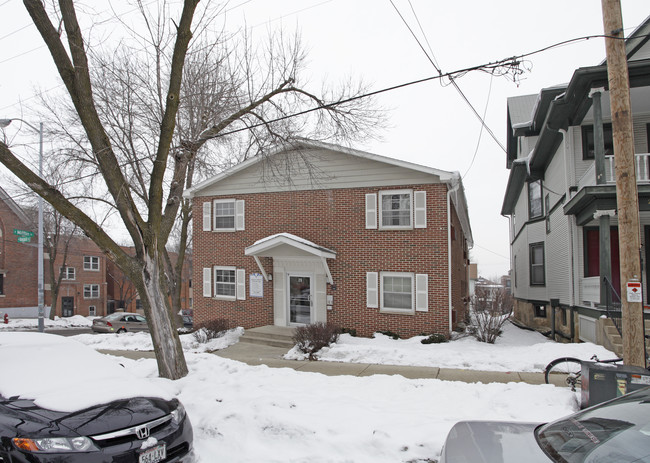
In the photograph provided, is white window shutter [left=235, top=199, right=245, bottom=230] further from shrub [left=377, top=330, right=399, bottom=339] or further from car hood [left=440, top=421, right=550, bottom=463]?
car hood [left=440, top=421, right=550, bottom=463]

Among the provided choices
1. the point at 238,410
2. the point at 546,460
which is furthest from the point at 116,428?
the point at 546,460

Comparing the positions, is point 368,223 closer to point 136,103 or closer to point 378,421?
point 136,103

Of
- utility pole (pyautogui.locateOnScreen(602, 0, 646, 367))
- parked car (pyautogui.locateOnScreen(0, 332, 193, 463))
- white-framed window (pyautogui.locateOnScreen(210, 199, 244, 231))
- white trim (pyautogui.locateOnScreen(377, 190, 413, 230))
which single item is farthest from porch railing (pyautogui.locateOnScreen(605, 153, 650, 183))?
white-framed window (pyautogui.locateOnScreen(210, 199, 244, 231))

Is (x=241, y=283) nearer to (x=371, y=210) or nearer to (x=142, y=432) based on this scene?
(x=371, y=210)

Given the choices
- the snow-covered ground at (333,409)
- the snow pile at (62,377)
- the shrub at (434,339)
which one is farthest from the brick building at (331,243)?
the snow pile at (62,377)

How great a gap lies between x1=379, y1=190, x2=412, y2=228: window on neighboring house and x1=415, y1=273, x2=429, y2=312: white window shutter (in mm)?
1666

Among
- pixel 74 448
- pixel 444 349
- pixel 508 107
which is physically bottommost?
pixel 444 349

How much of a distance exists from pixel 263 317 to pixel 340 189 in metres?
5.31

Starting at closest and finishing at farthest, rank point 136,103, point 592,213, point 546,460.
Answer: point 546,460 → point 592,213 → point 136,103

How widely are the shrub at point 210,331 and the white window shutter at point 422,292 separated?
258 inches

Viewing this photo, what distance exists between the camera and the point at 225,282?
16219 millimetres

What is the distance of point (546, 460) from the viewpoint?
250 centimetres

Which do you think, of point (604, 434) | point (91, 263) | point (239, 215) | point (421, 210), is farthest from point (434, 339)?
point (91, 263)

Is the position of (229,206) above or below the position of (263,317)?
above
